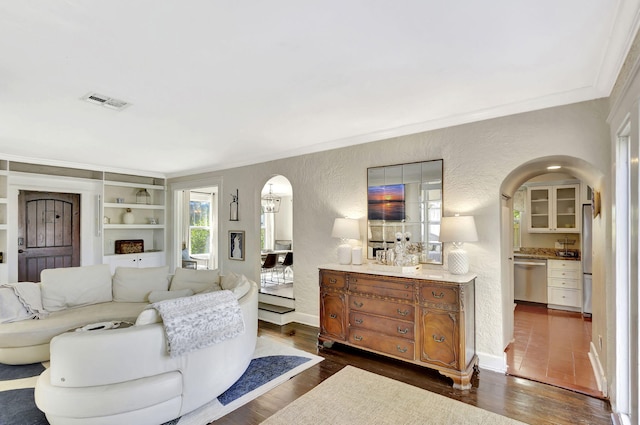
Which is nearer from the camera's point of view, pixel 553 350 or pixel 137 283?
pixel 553 350

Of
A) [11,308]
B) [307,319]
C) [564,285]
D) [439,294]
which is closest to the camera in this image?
[439,294]

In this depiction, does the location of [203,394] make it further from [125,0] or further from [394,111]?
[394,111]

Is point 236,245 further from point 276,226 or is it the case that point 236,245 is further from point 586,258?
point 586,258

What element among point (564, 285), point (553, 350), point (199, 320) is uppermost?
point (199, 320)

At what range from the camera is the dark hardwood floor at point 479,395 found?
2.48 m

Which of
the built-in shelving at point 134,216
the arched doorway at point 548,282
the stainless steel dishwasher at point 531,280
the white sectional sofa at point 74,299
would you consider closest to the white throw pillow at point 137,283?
the white sectional sofa at point 74,299

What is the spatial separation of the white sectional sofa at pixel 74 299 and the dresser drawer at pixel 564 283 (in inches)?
205

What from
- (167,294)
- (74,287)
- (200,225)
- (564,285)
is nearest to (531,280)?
(564,285)

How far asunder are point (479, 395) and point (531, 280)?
151 inches

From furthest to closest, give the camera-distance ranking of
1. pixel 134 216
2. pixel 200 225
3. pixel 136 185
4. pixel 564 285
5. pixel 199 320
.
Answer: pixel 200 225 < pixel 134 216 < pixel 136 185 < pixel 564 285 < pixel 199 320

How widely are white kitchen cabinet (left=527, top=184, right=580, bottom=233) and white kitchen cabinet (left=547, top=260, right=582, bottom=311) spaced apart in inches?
27.5

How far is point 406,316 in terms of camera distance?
3.22 meters

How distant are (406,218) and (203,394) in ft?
8.75

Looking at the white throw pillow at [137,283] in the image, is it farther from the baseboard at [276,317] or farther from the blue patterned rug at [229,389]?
the baseboard at [276,317]
